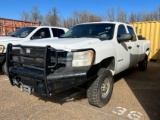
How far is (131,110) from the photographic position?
155 inches

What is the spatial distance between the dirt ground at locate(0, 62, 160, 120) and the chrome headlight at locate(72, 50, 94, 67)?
104cm

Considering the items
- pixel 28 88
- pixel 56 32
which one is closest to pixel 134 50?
pixel 28 88

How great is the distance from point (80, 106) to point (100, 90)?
0.59m

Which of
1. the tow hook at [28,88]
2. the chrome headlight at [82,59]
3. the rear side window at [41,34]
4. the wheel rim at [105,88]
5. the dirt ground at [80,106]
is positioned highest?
the rear side window at [41,34]

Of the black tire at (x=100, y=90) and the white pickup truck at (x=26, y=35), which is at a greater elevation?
the white pickup truck at (x=26, y=35)

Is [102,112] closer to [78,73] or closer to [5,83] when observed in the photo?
[78,73]

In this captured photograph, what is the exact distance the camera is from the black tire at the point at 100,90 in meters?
3.87

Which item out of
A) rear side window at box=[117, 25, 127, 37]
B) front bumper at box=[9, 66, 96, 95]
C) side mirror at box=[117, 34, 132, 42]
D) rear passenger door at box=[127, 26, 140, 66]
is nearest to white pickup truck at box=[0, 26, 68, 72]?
rear side window at box=[117, 25, 127, 37]

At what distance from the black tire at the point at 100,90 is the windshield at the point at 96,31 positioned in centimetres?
104

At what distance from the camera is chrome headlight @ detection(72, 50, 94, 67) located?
3467mm

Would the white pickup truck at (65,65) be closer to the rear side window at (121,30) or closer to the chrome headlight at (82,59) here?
the chrome headlight at (82,59)

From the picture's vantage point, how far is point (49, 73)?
3355 millimetres

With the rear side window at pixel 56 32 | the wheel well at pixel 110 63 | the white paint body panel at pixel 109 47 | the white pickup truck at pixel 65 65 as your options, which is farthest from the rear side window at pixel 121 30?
the rear side window at pixel 56 32

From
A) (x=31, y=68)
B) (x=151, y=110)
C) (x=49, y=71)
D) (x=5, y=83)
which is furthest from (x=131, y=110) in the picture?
(x=5, y=83)
